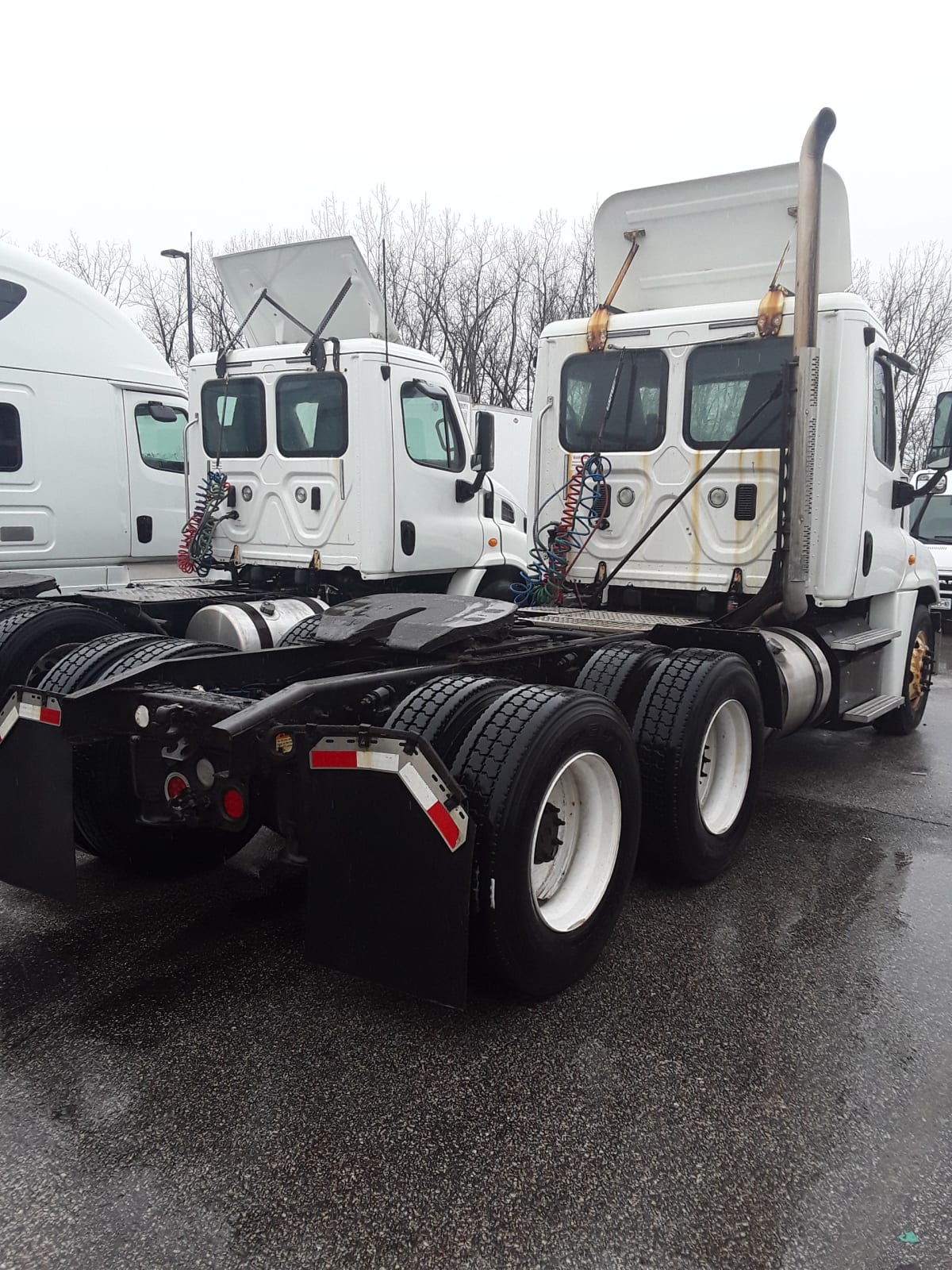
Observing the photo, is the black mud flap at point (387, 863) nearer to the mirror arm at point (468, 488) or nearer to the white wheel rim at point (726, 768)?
the white wheel rim at point (726, 768)

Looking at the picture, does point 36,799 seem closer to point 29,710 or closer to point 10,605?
point 29,710

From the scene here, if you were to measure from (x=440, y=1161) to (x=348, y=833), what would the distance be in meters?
0.94

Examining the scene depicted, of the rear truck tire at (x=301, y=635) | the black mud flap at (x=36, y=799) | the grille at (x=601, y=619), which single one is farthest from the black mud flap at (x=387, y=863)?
the grille at (x=601, y=619)

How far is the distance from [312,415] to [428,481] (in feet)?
3.32

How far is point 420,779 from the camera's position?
9.39 feet

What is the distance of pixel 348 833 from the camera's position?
9.72 ft

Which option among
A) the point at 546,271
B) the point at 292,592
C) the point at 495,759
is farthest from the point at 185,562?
the point at 546,271

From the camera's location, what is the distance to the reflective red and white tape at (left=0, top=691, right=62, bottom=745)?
3303mm

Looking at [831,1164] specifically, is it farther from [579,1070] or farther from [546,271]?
[546,271]

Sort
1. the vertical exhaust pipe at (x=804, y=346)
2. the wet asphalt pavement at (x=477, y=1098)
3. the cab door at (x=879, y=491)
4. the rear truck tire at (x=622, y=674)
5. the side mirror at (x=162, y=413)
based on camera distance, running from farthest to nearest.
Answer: the side mirror at (x=162, y=413), the cab door at (x=879, y=491), the vertical exhaust pipe at (x=804, y=346), the rear truck tire at (x=622, y=674), the wet asphalt pavement at (x=477, y=1098)

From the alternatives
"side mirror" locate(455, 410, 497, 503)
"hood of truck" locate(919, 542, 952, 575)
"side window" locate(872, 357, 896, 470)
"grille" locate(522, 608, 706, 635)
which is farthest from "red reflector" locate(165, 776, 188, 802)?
"hood of truck" locate(919, 542, 952, 575)

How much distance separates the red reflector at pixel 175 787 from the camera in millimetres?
3322

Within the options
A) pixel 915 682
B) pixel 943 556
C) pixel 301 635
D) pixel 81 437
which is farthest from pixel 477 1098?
pixel 943 556

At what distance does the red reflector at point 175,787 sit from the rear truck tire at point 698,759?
202cm
